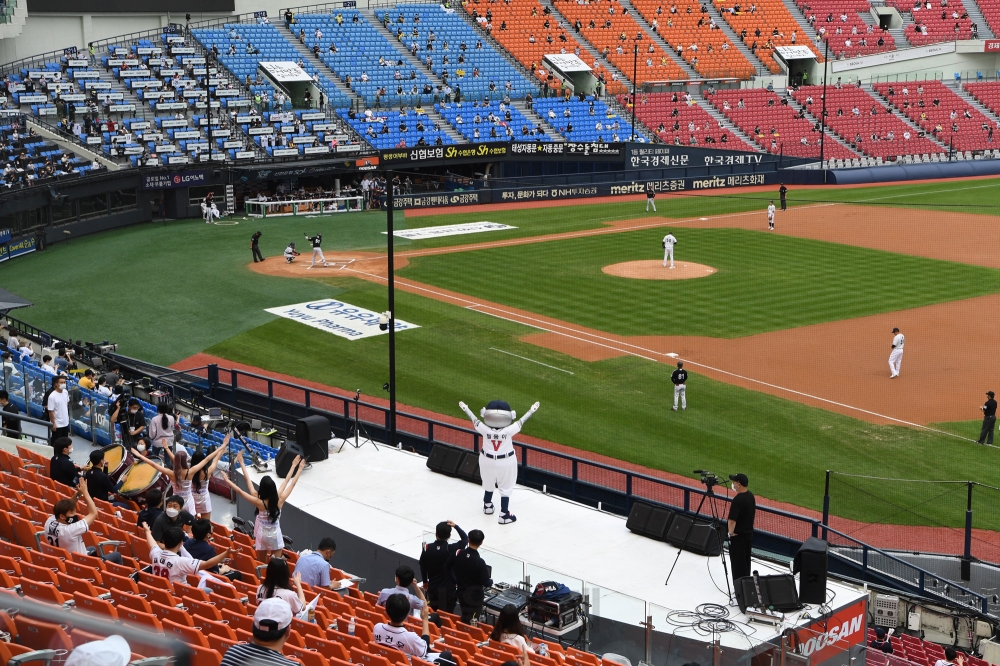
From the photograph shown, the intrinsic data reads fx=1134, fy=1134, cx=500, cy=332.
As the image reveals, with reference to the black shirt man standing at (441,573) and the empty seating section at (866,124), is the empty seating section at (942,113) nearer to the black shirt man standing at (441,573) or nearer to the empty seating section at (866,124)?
the empty seating section at (866,124)

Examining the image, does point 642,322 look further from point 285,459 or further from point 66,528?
point 66,528

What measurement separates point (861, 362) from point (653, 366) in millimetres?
5411

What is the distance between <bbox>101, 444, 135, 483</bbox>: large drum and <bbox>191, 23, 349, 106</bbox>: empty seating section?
149ft

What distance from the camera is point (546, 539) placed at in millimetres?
15781

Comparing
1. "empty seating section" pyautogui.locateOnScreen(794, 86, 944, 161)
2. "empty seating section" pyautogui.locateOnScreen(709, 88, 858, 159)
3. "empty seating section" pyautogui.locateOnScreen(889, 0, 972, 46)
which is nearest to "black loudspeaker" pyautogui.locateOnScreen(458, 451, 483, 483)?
"empty seating section" pyautogui.locateOnScreen(709, 88, 858, 159)

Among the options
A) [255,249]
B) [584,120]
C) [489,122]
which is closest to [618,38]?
[584,120]

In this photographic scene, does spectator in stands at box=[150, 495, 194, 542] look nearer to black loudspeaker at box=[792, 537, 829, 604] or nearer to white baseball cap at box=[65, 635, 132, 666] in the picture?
black loudspeaker at box=[792, 537, 829, 604]

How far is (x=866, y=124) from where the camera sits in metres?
71.7

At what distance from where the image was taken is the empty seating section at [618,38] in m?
72.6

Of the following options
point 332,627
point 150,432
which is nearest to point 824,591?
point 332,627

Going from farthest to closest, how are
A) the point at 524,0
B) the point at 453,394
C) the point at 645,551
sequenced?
1. the point at 524,0
2. the point at 453,394
3. the point at 645,551

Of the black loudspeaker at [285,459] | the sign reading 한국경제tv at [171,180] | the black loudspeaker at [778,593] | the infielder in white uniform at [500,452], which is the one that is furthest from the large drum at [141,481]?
the sign reading 한국경제tv at [171,180]

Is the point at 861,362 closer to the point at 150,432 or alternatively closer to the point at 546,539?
the point at 546,539

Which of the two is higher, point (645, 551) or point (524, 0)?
point (524, 0)
